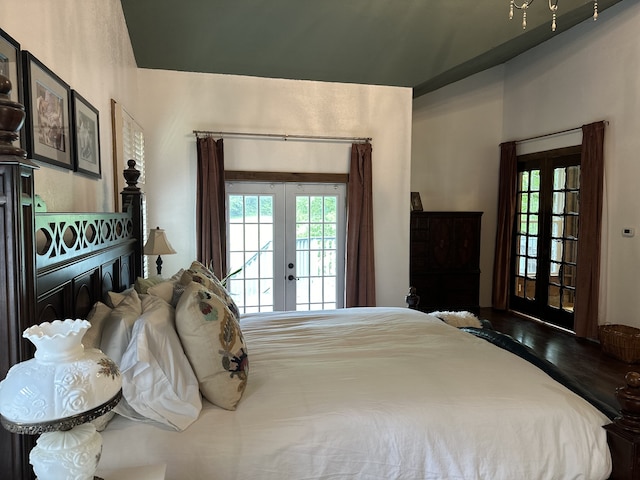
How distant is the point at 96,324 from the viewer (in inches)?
62.6

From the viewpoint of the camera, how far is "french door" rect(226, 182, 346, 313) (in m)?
4.65

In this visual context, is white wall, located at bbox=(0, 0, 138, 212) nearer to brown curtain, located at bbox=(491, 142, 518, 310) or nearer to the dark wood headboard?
the dark wood headboard

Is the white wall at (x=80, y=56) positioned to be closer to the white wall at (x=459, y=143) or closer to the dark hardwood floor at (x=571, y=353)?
the dark hardwood floor at (x=571, y=353)

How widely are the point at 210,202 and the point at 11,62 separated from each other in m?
2.81

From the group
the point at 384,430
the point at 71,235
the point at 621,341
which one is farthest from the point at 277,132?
the point at 621,341

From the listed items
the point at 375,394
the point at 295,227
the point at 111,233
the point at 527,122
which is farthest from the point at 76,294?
the point at 527,122

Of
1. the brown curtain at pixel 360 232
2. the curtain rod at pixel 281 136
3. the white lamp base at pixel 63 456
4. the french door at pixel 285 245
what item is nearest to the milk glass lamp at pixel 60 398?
the white lamp base at pixel 63 456

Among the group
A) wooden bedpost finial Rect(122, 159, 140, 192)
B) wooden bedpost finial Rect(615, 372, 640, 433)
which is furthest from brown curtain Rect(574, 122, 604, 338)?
wooden bedpost finial Rect(122, 159, 140, 192)

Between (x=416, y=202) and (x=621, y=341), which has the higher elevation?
(x=416, y=202)

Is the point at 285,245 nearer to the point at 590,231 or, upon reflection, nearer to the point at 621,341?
the point at 590,231

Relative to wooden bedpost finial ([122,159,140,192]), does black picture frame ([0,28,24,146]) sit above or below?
above

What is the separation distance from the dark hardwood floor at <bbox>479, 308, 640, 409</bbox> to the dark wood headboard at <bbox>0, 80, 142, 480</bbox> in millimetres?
3311

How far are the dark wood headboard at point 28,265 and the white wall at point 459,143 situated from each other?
5221 mm

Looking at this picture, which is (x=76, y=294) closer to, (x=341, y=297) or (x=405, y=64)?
(x=341, y=297)
